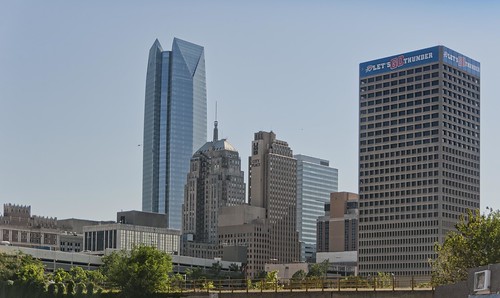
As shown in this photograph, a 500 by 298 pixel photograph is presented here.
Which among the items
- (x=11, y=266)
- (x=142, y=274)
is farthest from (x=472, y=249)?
A: (x=11, y=266)

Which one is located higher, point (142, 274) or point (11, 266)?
point (142, 274)

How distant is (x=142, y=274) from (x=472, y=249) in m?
36.0

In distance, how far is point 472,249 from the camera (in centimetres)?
8375

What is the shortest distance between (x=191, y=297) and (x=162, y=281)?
41.3 feet

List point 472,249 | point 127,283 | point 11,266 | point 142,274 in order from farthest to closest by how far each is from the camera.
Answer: point 11,266, point 142,274, point 127,283, point 472,249

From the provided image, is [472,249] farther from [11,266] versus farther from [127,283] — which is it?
[11,266]

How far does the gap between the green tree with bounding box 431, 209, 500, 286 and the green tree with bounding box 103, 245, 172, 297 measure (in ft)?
101

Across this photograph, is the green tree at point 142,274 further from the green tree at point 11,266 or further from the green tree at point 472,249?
the green tree at point 472,249

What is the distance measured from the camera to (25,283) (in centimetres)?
9744

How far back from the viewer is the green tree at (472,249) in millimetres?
82625

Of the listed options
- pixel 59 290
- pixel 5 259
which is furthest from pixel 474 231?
pixel 5 259

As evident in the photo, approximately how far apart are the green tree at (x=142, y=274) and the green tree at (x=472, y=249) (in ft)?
101

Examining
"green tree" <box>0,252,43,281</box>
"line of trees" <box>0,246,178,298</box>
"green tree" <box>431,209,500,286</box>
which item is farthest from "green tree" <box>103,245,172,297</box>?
"green tree" <box>431,209,500,286</box>

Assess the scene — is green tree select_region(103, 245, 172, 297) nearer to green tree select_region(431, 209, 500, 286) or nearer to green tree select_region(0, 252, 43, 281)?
green tree select_region(0, 252, 43, 281)
